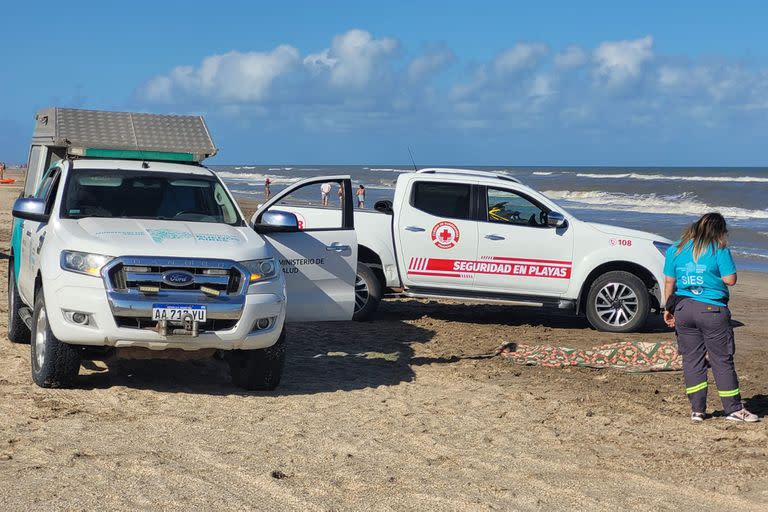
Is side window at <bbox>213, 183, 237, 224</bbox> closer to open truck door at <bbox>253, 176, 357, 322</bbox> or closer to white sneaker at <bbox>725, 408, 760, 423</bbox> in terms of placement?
open truck door at <bbox>253, 176, 357, 322</bbox>

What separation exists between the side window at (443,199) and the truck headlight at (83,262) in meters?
5.58

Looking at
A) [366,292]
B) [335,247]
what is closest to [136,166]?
[335,247]

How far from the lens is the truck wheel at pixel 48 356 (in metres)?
7.26

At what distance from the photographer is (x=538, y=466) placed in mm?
6109

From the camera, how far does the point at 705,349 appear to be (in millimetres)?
7289

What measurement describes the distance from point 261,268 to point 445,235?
4761 millimetres

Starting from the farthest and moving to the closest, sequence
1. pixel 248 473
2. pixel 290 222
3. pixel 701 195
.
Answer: pixel 701 195
pixel 290 222
pixel 248 473

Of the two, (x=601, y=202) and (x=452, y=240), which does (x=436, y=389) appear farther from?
(x=601, y=202)

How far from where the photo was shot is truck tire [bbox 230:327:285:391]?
25.3 feet

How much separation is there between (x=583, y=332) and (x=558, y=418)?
4674mm

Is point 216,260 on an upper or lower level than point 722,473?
upper

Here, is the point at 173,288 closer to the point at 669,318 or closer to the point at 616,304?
the point at 669,318

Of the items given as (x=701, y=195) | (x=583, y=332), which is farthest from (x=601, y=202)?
(x=583, y=332)

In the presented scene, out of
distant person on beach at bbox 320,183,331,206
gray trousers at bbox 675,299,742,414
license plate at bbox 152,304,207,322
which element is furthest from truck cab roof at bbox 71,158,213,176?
distant person on beach at bbox 320,183,331,206
